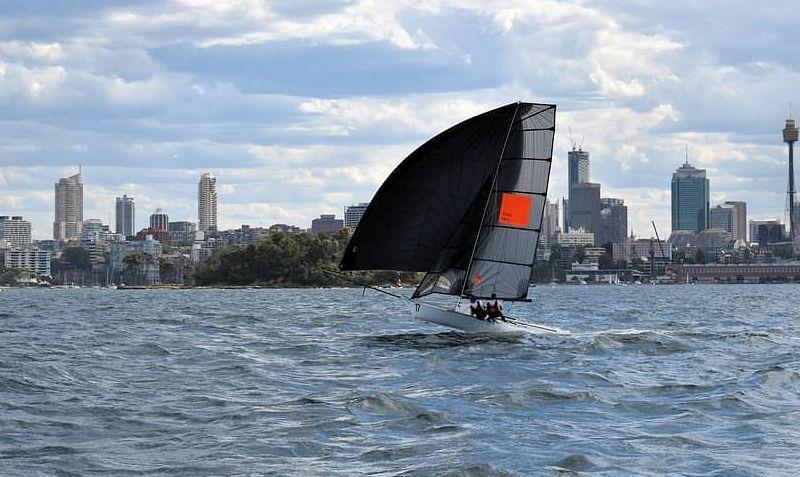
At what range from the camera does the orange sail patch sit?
1510 inches

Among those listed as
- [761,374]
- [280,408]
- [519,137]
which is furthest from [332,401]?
[519,137]

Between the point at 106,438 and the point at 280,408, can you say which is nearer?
the point at 106,438

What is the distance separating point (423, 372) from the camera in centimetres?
2889

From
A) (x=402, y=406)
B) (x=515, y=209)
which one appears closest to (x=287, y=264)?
(x=515, y=209)

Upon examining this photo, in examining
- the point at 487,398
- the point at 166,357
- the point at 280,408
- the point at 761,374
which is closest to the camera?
the point at 280,408

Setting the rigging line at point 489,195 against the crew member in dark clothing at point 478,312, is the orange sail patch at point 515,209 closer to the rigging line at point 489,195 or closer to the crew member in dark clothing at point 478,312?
the rigging line at point 489,195

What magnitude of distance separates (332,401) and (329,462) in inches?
229

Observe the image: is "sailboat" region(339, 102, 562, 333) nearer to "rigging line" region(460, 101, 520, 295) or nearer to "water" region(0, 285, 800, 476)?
"rigging line" region(460, 101, 520, 295)

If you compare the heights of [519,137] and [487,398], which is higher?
[519,137]

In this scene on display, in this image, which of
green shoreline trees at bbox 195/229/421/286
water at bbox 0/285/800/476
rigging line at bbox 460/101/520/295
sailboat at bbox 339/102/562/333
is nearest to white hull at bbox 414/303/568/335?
sailboat at bbox 339/102/562/333

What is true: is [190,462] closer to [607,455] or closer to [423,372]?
[607,455]

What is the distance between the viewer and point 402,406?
22.6 meters

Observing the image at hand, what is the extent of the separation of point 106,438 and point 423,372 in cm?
1073

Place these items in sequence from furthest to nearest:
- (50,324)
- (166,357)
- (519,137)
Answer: (50,324), (519,137), (166,357)
